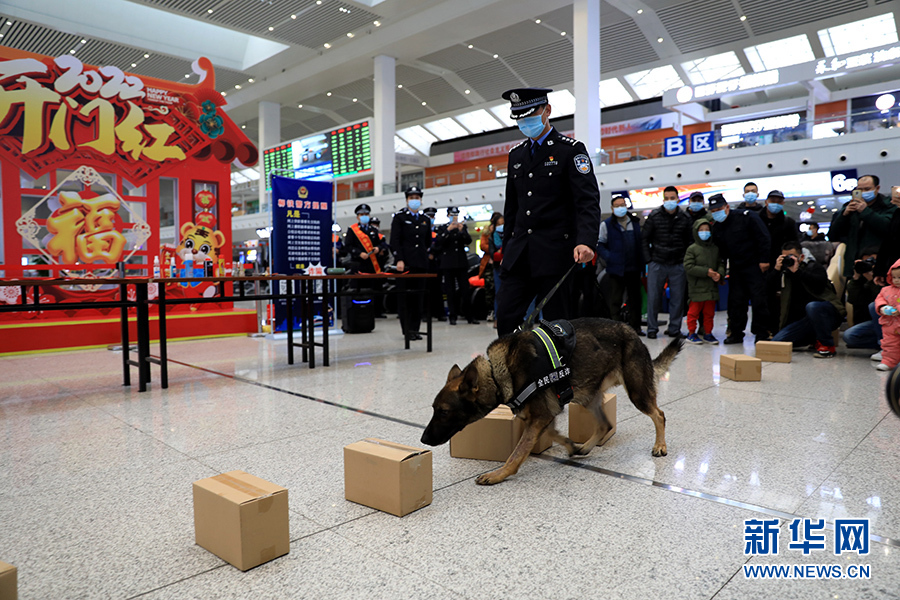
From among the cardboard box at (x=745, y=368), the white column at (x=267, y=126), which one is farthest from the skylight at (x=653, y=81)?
the cardboard box at (x=745, y=368)

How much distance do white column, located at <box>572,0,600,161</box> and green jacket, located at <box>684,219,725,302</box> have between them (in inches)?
330

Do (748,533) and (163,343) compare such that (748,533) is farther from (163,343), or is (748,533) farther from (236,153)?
(236,153)

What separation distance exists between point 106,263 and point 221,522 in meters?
6.97

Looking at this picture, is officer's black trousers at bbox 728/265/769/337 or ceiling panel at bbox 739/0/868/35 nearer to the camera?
officer's black trousers at bbox 728/265/769/337

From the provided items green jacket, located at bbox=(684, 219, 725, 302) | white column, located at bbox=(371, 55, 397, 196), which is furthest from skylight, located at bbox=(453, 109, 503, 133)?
green jacket, located at bbox=(684, 219, 725, 302)

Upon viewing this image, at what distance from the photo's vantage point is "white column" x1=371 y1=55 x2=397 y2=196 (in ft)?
63.0

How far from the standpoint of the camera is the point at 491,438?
253cm

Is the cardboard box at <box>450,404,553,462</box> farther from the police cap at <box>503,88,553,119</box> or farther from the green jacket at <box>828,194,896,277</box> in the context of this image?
Result: the green jacket at <box>828,194,896,277</box>

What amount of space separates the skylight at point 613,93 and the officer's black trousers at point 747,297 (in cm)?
1944

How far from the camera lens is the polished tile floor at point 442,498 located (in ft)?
4.93

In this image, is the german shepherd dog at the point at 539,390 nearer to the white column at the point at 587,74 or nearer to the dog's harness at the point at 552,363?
the dog's harness at the point at 552,363

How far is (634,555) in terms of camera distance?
5.35 ft

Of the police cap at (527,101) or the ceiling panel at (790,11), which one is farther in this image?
the ceiling panel at (790,11)

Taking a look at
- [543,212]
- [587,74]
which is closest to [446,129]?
[587,74]
